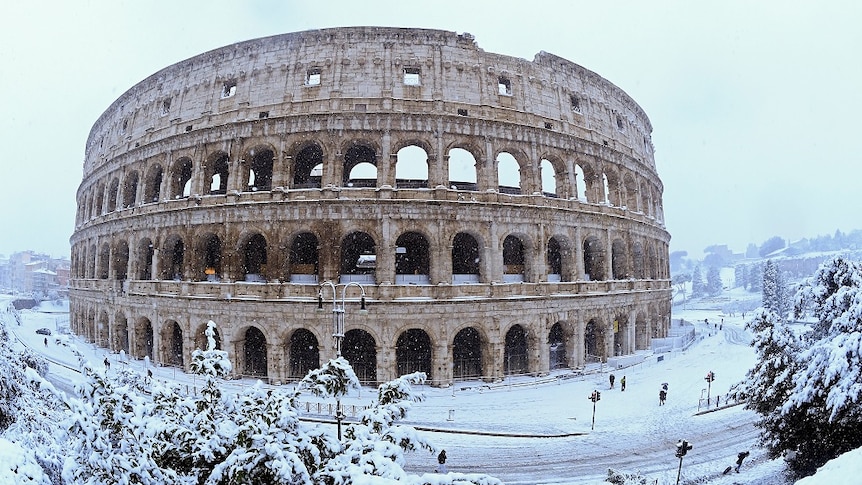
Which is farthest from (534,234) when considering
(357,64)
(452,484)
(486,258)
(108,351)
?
(108,351)

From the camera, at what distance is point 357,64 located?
2606 centimetres

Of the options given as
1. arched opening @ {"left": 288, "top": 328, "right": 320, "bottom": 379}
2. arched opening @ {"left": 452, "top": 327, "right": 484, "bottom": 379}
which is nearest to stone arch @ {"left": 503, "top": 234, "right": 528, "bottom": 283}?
arched opening @ {"left": 452, "top": 327, "right": 484, "bottom": 379}

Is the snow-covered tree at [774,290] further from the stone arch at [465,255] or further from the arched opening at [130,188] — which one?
the arched opening at [130,188]

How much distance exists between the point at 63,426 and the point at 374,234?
19556mm

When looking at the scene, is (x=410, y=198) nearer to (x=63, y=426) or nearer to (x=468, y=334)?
(x=468, y=334)

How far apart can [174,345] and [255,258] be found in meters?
7.47

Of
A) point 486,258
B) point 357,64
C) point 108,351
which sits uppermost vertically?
point 357,64

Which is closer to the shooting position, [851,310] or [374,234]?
[851,310]

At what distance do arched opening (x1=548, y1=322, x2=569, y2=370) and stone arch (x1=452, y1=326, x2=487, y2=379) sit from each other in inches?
162

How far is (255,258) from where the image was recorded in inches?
1142

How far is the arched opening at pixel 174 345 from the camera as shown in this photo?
27.8 m

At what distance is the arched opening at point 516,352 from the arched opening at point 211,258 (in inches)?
697

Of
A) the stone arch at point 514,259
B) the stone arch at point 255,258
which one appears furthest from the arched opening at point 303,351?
the stone arch at point 514,259

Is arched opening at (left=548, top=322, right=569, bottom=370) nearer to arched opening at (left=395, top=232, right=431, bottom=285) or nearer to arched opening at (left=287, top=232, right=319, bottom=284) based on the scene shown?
arched opening at (left=395, top=232, right=431, bottom=285)
